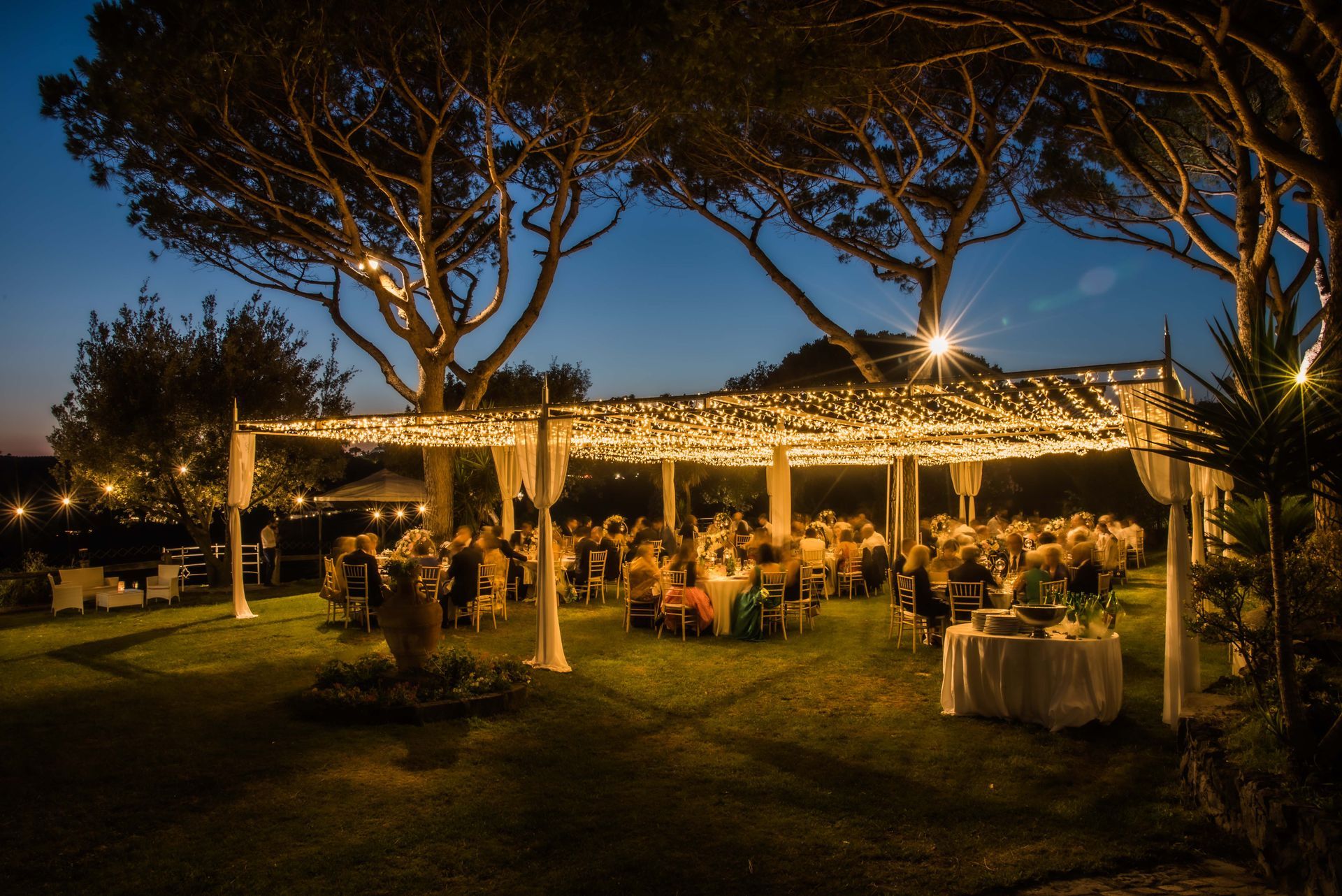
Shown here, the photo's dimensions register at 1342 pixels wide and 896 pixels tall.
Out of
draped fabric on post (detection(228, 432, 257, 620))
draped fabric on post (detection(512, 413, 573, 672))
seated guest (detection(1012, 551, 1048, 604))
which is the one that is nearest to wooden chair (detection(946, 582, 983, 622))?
seated guest (detection(1012, 551, 1048, 604))

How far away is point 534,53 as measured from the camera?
10641 mm

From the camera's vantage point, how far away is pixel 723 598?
9.47 metres

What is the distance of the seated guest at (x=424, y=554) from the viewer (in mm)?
10031

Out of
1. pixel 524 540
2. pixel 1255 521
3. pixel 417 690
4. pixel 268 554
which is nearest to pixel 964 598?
pixel 1255 521

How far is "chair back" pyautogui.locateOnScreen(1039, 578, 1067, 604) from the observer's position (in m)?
7.18

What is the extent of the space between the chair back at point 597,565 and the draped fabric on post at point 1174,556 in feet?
25.5

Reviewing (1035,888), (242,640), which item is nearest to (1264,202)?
(1035,888)

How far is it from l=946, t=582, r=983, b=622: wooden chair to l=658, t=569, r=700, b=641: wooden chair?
277cm

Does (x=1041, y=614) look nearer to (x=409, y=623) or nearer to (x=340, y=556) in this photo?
(x=409, y=623)

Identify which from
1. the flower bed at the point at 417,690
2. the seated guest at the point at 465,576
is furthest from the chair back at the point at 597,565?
the flower bed at the point at 417,690

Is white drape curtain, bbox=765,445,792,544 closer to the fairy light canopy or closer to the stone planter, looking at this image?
the fairy light canopy

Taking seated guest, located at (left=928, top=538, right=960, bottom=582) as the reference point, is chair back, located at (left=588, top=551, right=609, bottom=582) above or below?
below

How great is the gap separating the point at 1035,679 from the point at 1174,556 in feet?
4.22

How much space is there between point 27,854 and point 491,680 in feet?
9.84
